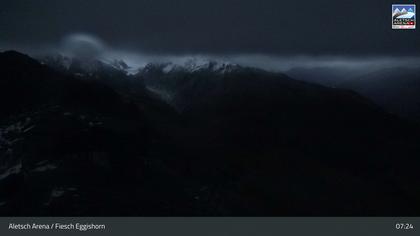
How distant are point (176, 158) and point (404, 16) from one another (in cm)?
3157

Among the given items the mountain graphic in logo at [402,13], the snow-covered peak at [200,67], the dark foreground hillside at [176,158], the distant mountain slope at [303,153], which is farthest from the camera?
the snow-covered peak at [200,67]

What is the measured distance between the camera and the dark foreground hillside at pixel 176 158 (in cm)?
4141

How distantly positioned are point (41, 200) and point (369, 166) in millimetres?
48806

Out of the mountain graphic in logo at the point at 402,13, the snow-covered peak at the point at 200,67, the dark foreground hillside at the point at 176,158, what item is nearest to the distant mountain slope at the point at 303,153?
the dark foreground hillside at the point at 176,158

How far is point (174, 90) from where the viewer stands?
143 m

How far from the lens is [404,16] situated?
89.3 ft

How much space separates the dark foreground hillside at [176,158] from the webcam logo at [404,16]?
19398 millimetres

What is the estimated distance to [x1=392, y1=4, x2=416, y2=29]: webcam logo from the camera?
2727 cm

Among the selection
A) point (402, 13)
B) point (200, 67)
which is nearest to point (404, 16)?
point (402, 13)

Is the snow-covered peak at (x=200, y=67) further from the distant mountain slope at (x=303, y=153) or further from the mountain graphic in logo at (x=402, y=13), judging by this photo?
the mountain graphic in logo at (x=402, y=13)

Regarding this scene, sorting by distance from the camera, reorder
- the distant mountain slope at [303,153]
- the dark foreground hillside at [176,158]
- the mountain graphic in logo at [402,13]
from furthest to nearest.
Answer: the distant mountain slope at [303,153] < the dark foreground hillside at [176,158] < the mountain graphic in logo at [402,13]

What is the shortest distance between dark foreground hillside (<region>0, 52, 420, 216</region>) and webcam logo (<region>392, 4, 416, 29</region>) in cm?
1940
